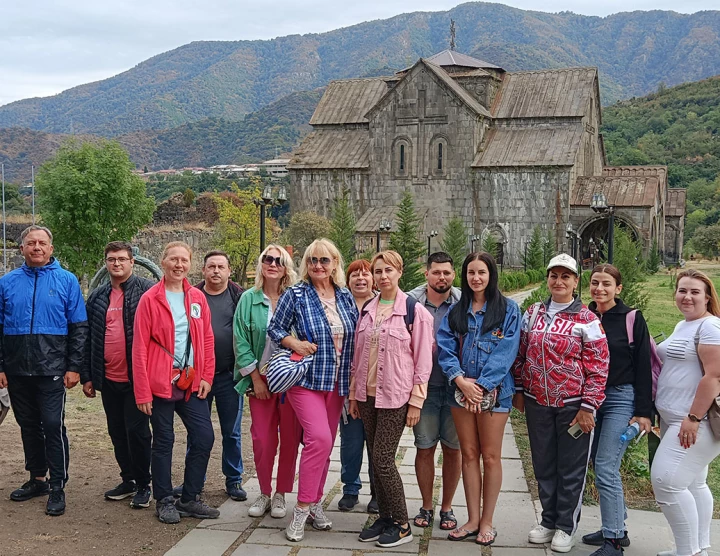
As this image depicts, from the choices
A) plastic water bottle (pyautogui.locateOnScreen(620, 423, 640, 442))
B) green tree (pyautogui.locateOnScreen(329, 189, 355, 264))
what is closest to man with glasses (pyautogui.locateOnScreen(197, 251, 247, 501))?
plastic water bottle (pyautogui.locateOnScreen(620, 423, 640, 442))

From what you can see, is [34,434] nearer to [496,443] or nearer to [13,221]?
[496,443]

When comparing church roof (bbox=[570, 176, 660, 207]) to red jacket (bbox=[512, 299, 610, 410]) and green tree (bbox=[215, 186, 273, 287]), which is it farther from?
red jacket (bbox=[512, 299, 610, 410])

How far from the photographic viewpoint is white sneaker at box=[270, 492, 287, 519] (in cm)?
464

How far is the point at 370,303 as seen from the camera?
14.7ft

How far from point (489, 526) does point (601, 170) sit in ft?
102

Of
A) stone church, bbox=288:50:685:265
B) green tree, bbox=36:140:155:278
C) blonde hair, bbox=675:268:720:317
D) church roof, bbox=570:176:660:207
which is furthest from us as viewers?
stone church, bbox=288:50:685:265

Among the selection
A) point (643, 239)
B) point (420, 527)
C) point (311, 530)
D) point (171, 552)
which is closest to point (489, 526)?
point (420, 527)

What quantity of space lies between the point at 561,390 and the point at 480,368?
0.44 metres

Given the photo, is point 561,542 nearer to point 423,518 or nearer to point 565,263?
point 423,518

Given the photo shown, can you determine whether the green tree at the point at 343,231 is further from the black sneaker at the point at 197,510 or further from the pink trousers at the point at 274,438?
the black sneaker at the point at 197,510

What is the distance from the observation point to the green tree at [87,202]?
26.1m

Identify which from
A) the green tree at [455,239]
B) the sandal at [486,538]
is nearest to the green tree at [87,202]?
the green tree at [455,239]

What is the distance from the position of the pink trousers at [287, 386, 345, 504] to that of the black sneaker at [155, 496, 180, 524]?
762 mm

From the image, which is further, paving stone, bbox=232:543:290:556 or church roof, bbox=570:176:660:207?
church roof, bbox=570:176:660:207
